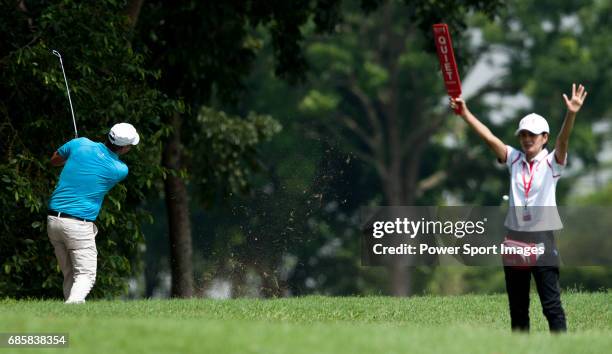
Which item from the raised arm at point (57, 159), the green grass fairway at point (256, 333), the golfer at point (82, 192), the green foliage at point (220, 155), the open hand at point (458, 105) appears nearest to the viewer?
the green grass fairway at point (256, 333)

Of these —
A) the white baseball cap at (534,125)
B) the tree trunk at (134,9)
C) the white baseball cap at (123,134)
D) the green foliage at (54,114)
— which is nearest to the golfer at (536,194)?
the white baseball cap at (534,125)

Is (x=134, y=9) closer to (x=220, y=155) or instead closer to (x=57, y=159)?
(x=220, y=155)

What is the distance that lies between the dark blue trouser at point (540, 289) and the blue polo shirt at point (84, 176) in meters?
4.70

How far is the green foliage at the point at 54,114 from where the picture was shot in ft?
60.1

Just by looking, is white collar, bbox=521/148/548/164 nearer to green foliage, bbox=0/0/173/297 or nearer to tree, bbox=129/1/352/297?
green foliage, bbox=0/0/173/297

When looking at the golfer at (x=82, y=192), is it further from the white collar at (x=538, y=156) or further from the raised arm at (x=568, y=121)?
the raised arm at (x=568, y=121)

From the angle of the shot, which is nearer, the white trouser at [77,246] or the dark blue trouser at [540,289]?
the dark blue trouser at [540,289]

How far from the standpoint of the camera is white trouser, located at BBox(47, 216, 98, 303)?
47.1 ft

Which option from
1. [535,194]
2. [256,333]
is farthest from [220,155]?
[256,333]

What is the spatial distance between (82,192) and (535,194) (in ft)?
17.0

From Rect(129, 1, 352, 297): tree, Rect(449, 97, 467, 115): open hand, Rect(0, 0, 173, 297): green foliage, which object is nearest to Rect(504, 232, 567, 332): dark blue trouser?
Rect(449, 97, 467, 115): open hand

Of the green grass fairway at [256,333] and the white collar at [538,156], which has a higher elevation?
the white collar at [538,156]

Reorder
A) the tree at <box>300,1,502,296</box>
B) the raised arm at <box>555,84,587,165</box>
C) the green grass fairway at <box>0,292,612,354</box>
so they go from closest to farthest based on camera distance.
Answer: the green grass fairway at <box>0,292,612,354</box>, the raised arm at <box>555,84,587,165</box>, the tree at <box>300,1,502,296</box>

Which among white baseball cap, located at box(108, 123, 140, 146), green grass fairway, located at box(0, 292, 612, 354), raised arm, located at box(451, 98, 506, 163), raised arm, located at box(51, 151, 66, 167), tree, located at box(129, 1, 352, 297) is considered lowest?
green grass fairway, located at box(0, 292, 612, 354)
